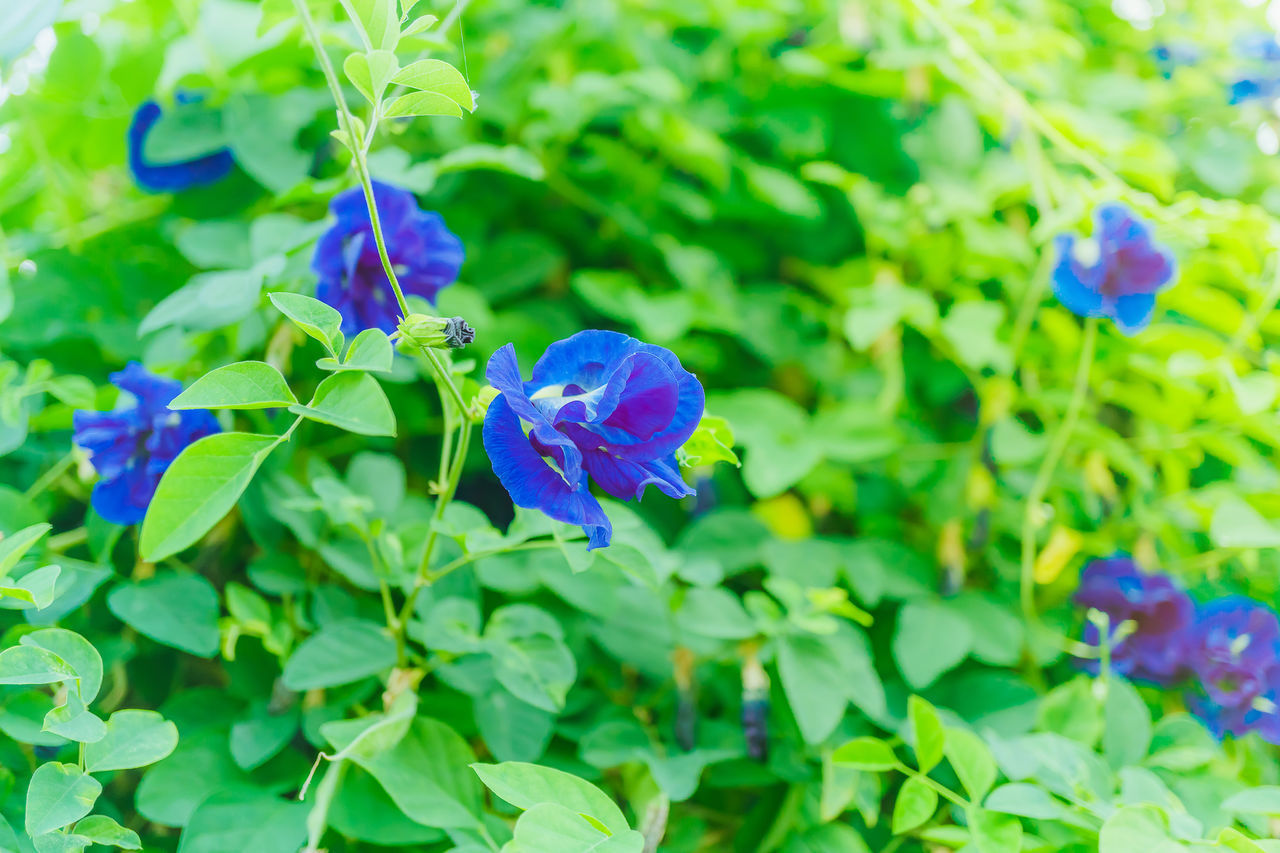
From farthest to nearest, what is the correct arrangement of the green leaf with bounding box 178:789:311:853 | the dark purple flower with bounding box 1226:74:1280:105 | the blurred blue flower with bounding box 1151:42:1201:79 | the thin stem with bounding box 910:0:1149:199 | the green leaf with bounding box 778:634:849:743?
the blurred blue flower with bounding box 1151:42:1201:79 → the dark purple flower with bounding box 1226:74:1280:105 → the thin stem with bounding box 910:0:1149:199 → the green leaf with bounding box 778:634:849:743 → the green leaf with bounding box 178:789:311:853

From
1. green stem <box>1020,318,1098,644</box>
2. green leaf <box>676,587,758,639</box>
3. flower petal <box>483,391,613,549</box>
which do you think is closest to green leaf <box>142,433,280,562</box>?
Result: flower petal <box>483,391,613,549</box>

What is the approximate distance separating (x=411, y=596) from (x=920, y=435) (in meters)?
0.69

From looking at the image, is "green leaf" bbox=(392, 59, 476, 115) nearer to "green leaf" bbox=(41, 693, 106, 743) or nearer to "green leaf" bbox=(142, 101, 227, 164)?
"green leaf" bbox=(41, 693, 106, 743)

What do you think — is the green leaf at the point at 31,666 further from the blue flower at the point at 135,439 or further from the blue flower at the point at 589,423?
the blue flower at the point at 589,423

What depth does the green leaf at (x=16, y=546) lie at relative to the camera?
511mm

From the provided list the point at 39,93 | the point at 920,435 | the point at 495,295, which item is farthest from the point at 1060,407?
the point at 39,93

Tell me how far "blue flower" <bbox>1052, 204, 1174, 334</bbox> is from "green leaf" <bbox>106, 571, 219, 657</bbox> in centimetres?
88

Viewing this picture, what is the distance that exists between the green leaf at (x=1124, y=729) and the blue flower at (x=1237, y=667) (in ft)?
0.45

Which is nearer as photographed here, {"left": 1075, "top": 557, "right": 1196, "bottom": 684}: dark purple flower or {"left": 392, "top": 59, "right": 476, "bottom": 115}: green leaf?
{"left": 392, "top": 59, "right": 476, "bottom": 115}: green leaf

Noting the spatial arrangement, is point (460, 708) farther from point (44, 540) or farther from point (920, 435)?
point (920, 435)

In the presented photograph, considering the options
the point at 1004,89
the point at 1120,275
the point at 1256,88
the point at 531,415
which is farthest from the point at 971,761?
the point at 1256,88

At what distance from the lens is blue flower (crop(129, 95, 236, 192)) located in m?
0.93

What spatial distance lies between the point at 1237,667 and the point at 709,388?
0.64 m

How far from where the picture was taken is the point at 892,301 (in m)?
0.99
